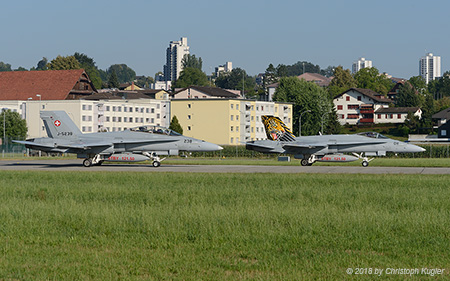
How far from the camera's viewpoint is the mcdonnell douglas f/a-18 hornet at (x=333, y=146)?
43688mm

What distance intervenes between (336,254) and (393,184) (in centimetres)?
1438

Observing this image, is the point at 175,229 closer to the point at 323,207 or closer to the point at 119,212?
the point at 119,212

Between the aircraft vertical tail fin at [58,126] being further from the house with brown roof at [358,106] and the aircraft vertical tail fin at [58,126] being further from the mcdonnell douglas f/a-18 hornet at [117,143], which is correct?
the house with brown roof at [358,106]

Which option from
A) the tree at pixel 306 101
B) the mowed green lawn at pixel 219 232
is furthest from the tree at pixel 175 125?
the mowed green lawn at pixel 219 232

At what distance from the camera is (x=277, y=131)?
48.7 m

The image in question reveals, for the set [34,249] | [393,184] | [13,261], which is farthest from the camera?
[393,184]

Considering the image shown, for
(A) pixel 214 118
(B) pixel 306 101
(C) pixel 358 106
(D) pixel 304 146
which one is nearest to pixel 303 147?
(D) pixel 304 146

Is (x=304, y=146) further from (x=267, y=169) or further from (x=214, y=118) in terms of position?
(x=214, y=118)

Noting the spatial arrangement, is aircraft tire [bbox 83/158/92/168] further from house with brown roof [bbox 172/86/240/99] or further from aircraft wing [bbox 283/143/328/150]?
house with brown roof [bbox 172/86/240/99]

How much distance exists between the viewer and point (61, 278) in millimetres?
10789

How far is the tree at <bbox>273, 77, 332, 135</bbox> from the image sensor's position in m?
138

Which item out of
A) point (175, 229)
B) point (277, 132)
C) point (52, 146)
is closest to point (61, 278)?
point (175, 229)

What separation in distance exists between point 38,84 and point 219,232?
123330mm

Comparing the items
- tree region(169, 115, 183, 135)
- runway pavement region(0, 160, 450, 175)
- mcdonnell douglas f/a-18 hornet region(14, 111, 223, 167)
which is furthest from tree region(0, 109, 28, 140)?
runway pavement region(0, 160, 450, 175)
